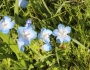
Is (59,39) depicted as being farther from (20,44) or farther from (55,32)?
(20,44)

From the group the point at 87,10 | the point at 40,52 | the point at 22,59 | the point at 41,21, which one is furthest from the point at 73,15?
the point at 22,59

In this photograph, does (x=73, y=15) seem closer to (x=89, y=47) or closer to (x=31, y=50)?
(x=89, y=47)

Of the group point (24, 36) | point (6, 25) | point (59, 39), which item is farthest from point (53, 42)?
point (6, 25)

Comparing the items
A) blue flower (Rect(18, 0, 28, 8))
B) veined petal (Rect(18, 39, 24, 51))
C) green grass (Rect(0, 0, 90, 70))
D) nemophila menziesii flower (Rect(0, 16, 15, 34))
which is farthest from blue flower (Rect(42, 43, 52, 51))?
blue flower (Rect(18, 0, 28, 8))

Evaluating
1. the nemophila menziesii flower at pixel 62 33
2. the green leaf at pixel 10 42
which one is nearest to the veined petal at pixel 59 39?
the nemophila menziesii flower at pixel 62 33

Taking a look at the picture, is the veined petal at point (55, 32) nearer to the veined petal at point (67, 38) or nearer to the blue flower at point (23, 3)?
the veined petal at point (67, 38)
